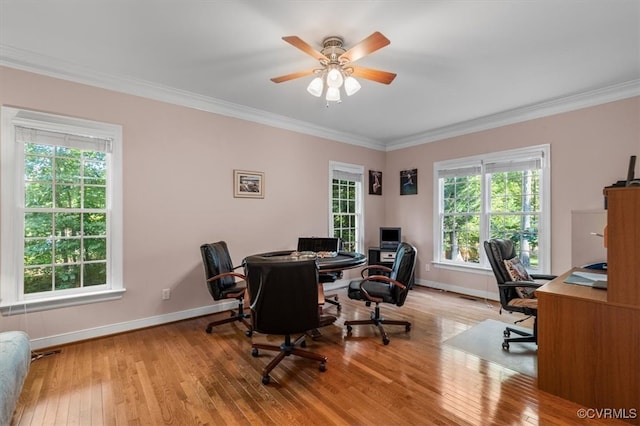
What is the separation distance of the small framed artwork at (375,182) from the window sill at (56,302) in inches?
166

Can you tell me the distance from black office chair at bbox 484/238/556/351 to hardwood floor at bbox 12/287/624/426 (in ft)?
1.83

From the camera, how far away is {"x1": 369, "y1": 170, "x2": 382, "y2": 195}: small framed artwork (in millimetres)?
5539

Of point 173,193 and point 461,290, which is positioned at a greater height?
point 173,193

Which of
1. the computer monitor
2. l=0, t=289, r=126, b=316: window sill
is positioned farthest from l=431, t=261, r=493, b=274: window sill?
l=0, t=289, r=126, b=316: window sill

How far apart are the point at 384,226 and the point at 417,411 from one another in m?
4.11

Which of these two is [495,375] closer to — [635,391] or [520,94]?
[635,391]

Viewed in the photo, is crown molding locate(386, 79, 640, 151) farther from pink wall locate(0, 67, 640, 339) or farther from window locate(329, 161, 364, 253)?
window locate(329, 161, 364, 253)

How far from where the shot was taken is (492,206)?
4.36 meters

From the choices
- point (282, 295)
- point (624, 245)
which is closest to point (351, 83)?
point (282, 295)

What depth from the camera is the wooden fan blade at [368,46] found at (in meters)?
1.84

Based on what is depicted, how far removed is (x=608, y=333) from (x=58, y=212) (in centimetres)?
462

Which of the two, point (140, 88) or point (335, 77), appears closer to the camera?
point (335, 77)

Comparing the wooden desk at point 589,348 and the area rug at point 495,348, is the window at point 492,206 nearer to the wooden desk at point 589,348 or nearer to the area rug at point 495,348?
the area rug at point 495,348

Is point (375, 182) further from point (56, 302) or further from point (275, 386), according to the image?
point (56, 302)
